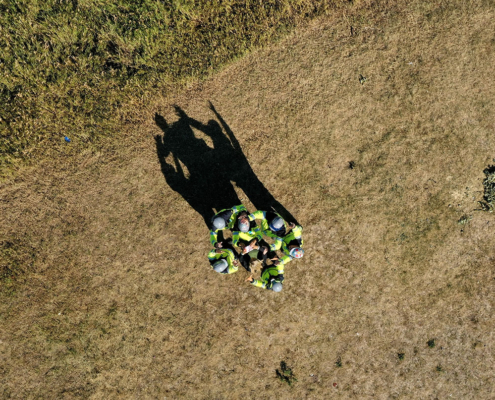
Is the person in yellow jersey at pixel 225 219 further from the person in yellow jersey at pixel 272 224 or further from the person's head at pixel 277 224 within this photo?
the person's head at pixel 277 224

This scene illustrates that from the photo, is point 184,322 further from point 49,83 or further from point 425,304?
point 49,83

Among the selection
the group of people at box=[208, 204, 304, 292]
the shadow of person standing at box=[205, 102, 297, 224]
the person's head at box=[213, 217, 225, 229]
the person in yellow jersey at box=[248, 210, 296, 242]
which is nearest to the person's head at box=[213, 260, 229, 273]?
the group of people at box=[208, 204, 304, 292]

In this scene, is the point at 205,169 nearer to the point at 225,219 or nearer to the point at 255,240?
the point at 225,219

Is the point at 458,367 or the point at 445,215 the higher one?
the point at 445,215

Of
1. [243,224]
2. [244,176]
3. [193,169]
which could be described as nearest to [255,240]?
[243,224]

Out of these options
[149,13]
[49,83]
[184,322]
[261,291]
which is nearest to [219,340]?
[184,322]

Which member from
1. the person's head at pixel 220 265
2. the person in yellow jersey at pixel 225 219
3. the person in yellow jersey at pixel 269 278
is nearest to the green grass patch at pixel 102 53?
the person in yellow jersey at pixel 225 219

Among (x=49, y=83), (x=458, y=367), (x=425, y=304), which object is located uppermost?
(x=49, y=83)

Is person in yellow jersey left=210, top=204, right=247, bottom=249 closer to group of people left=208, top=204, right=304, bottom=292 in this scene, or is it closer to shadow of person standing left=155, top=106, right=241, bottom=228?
group of people left=208, top=204, right=304, bottom=292
